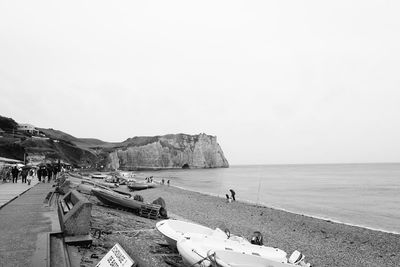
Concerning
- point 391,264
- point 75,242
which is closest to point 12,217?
point 75,242

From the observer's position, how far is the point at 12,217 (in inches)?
424

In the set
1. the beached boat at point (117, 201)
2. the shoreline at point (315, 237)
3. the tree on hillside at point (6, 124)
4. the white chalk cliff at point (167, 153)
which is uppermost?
the tree on hillside at point (6, 124)

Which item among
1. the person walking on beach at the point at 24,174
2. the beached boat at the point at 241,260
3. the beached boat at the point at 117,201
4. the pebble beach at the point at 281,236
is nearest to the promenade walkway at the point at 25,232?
the pebble beach at the point at 281,236

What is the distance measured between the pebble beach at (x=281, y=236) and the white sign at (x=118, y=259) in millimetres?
2104

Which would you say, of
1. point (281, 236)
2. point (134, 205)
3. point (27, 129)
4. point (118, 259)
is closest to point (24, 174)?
point (134, 205)

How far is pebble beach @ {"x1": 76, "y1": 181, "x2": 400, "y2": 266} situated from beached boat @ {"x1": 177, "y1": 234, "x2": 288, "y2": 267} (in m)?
0.78

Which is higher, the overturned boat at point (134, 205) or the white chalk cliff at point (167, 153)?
the white chalk cliff at point (167, 153)

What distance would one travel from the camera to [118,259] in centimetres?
461

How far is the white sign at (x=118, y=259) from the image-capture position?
4.32m

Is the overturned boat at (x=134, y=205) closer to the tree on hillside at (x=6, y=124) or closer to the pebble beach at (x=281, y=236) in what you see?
the pebble beach at (x=281, y=236)

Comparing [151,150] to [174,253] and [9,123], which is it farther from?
[174,253]

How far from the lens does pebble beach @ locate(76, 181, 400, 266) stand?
34.1ft

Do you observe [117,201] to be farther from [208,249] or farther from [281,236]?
[208,249]

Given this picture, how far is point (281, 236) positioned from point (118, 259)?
13891 mm
